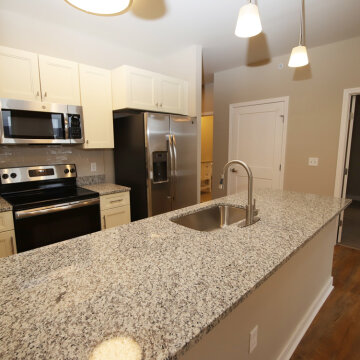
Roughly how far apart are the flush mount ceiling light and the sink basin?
1235 mm

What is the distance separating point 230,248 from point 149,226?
0.50m

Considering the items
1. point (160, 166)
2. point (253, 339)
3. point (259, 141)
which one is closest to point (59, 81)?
point (160, 166)

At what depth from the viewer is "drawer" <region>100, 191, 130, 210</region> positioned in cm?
240

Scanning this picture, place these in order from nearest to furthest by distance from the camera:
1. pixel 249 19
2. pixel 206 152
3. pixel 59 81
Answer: pixel 249 19 → pixel 59 81 → pixel 206 152

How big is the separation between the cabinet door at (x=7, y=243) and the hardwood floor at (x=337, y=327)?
2.17 m

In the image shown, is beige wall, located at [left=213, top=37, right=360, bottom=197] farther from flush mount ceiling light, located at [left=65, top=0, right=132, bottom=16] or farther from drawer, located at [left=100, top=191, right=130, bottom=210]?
flush mount ceiling light, located at [left=65, top=0, right=132, bottom=16]

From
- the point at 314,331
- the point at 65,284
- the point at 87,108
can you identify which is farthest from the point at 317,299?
the point at 87,108

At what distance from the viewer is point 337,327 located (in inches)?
69.9

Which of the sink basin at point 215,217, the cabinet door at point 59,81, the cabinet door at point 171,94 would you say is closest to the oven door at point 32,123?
the cabinet door at point 59,81

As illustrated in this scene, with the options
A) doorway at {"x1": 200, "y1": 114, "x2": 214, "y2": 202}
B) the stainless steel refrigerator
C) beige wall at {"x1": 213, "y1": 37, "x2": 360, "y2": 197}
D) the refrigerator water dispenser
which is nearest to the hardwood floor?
beige wall at {"x1": 213, "y1": 37, "x2": 360, "y2": 197}

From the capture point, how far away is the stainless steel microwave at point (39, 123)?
1.97 m

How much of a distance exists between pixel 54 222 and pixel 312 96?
334 centimetres

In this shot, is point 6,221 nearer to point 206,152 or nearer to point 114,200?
point 114,200

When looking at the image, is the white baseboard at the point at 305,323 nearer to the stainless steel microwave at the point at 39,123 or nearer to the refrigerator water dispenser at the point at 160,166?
the refrigerator water dispenser at the point at 160,166
